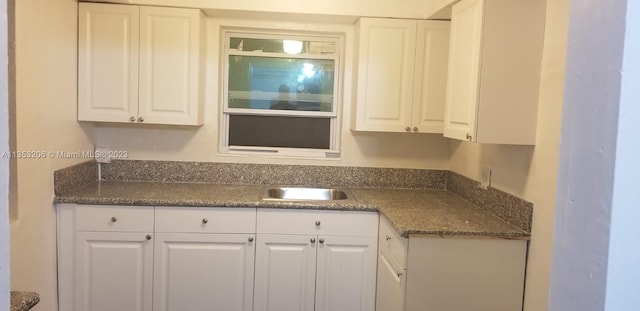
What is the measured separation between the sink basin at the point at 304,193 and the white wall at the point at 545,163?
1.25m

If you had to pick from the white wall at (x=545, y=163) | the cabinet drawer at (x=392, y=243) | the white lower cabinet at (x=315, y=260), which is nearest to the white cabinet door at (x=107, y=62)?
the white lower cabinet at (x=315, y=260)

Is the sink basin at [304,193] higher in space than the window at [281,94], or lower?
lower

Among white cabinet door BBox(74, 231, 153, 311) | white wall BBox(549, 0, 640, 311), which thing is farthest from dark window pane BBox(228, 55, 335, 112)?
white wall BBox(549, 0, 640, 311)

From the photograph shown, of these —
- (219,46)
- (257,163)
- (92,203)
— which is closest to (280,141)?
(257,163)

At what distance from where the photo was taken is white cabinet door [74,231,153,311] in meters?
2.67

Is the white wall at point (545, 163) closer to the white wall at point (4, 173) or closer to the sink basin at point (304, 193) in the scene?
the sink basin at point (304, 193)

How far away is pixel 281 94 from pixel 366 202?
1038mm

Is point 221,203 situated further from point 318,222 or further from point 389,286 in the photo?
point 389,286

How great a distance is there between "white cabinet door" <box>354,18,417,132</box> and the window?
0.34 metres

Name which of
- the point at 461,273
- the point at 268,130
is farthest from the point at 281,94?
the point at 461,273

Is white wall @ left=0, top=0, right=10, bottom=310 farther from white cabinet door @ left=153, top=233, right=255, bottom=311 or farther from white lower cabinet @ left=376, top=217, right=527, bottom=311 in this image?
white cabinet door @ left=153, top=233, right=255, bottom=311

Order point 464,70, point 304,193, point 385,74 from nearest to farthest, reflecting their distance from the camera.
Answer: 1. point 464,70
2. point 385,74
3. point 304,193

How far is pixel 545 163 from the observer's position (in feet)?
6.73

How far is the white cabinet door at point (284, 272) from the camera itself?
2725mm
